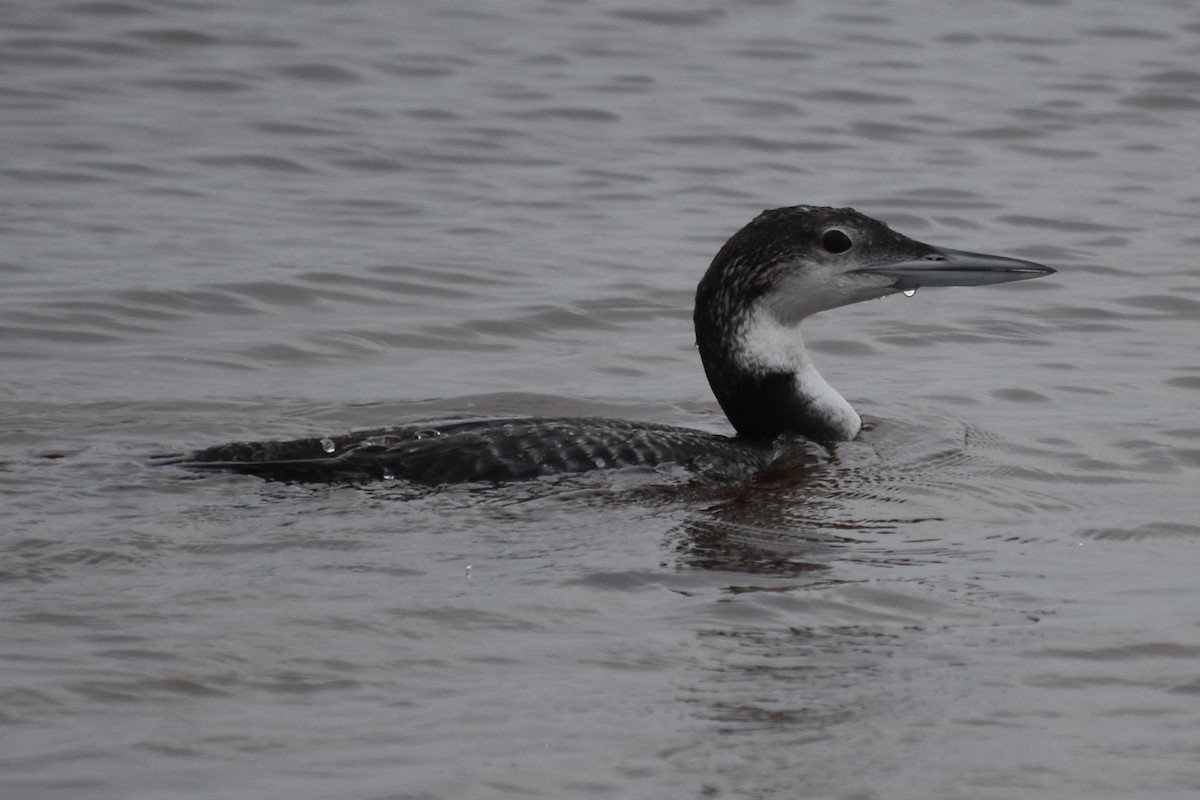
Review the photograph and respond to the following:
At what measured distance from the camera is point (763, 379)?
6301mm

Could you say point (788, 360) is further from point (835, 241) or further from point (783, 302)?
point (835, 241)

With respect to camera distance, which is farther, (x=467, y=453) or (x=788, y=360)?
(x=788, y=360)

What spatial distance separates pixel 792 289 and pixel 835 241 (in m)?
0.21

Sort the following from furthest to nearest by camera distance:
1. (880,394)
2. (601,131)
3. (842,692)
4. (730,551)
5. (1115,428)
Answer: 1. (601,131)
2. (880,394)
3. (1115,428)
4. (730,551)
5. (842,692)

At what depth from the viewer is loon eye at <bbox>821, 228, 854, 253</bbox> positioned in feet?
20.6

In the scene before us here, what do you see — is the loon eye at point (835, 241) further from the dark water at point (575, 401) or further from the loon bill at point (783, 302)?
the dark water at point (575, 401)

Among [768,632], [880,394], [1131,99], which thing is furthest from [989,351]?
[1131,99]

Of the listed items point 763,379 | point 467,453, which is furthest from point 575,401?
point 467,453

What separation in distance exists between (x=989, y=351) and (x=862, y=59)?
643 cm

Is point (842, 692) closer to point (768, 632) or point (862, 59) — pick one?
point (768, 632)

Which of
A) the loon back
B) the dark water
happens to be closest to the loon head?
the dark water

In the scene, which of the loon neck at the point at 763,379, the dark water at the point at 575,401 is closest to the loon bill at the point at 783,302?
the loon neck at the point at 763,379

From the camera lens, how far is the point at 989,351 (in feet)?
26.1

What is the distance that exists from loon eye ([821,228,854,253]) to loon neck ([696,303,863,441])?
0.29m
